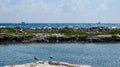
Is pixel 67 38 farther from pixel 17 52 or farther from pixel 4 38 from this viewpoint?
pixel 17 52

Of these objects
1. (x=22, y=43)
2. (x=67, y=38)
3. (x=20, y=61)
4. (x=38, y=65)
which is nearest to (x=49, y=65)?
(x=38, y=65)

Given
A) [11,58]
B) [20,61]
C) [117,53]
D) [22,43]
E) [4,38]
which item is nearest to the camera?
[20,61]

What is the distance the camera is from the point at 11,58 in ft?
167

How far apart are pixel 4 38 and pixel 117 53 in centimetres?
3074

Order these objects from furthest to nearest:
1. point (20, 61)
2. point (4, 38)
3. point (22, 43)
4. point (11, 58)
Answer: point (4, 38)
point (22, 43)
point (11, 58)
point (20, 61)

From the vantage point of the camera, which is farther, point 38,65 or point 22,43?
point 22,43

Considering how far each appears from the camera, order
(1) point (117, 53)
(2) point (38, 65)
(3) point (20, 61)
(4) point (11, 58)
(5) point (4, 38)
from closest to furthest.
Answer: (2) point (38, 65) → (3) point (20, 61) → (4) point (11, 58) → (1) point (117, 53) → (5) point (4, 38)

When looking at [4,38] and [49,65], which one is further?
[4,38]

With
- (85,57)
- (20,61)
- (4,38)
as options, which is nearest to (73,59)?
(85,57)

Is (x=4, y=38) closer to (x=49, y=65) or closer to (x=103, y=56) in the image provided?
(x=103, y=56)

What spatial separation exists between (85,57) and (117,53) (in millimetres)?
7450

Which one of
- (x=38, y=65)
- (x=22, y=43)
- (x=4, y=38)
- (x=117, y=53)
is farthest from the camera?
(x=4, y=38)

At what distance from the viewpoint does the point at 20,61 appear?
→ 157 feet

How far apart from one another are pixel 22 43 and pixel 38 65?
3919cm
